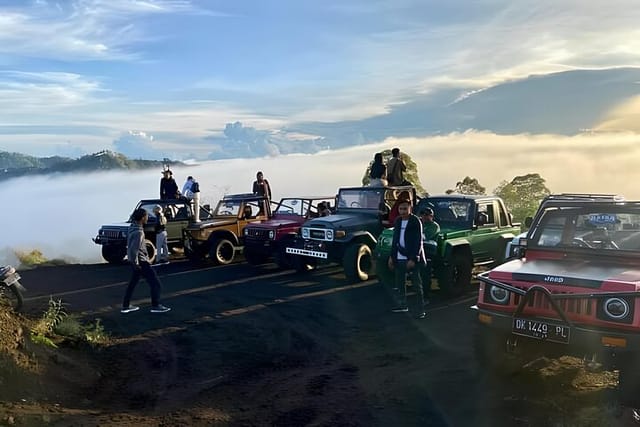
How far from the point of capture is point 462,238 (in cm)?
1085

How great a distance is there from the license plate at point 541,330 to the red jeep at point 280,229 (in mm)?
8586

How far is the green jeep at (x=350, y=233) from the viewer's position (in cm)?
1206

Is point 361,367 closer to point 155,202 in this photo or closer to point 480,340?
point 480,340

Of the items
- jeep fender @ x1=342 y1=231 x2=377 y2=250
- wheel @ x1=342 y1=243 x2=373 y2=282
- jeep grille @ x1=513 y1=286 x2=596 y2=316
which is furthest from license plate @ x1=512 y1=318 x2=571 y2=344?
jeep fender @ x1=342 y1=231 x2=377 y2=250

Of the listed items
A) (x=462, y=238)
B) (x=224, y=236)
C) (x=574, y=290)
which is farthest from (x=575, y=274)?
(x=224, y=236)

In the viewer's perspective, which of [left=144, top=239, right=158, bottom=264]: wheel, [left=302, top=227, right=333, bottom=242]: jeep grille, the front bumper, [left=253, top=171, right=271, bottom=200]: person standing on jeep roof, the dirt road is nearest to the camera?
the front bumper

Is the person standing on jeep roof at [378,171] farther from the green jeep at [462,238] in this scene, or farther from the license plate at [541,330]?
the license plate at [541,330]

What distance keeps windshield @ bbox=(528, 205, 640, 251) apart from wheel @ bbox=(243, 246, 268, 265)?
28.4 ft

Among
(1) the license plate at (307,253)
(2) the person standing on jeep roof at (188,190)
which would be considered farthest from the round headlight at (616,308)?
(2) the person standing on jeep roof at (188,190)

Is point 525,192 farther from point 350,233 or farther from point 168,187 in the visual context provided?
point 168,187

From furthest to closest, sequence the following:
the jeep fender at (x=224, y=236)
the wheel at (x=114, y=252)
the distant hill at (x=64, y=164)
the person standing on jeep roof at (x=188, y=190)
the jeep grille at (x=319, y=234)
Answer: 1. the distant hill at (x=64, y=164)
2. the person standing on jeep roof at (x=188, y=190)
3. the wheel at (x=114, y=252)
4. the jeep fender at (x=224, y=236)
5. the jeep grille at (x=319, y=234)

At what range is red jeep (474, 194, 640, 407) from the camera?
5.00 metres

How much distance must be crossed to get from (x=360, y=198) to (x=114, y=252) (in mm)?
7753

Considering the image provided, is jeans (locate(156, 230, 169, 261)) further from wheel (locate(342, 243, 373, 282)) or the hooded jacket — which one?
the hooded jacket
